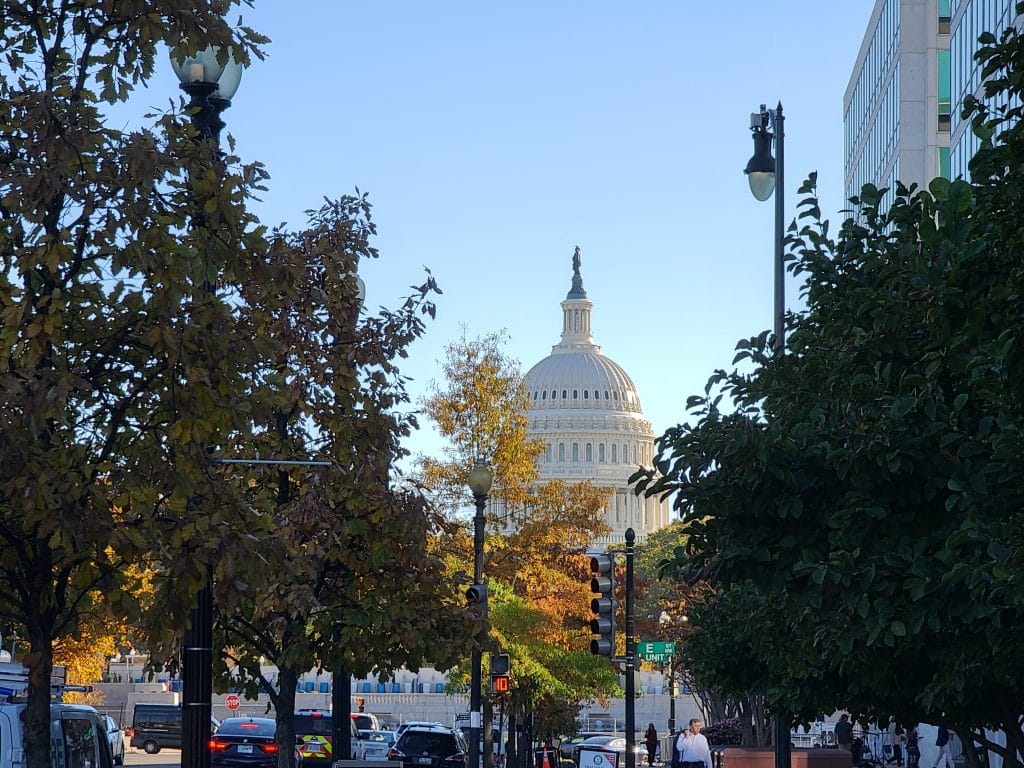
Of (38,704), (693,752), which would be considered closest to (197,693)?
(38,704)

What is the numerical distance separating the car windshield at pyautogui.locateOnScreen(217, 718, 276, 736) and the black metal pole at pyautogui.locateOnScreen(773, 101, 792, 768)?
70.5 ft

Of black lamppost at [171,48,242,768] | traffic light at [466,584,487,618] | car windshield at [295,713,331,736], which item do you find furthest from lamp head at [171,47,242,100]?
car windshield at [295,713,331,736]

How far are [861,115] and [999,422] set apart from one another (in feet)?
194

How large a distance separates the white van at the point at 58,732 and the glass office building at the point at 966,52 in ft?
93.9

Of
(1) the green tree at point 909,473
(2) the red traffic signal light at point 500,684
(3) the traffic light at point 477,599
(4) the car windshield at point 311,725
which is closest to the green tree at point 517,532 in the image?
(4) the car windshield at point 311,725

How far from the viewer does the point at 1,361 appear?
10.4 m

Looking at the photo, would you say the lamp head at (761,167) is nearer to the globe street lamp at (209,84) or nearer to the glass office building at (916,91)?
the globe street lamp at (209,84)

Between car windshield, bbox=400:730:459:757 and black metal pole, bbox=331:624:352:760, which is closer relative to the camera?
black metal pole, bbox=331:624:352:760

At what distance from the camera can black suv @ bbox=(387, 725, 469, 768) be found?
36469 millimetres

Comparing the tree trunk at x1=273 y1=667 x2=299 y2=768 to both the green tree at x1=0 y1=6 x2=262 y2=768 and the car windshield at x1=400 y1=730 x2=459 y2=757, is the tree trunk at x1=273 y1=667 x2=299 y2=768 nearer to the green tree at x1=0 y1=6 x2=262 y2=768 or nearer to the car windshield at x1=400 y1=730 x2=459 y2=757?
the green tree at x1=0 y1=6 x2=262 y2=768

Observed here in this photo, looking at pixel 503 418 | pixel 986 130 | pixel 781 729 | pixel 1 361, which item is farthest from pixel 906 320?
pixel 503 418

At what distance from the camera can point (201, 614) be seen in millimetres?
11461

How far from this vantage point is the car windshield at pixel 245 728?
39938mm

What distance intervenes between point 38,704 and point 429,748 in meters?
26.0
